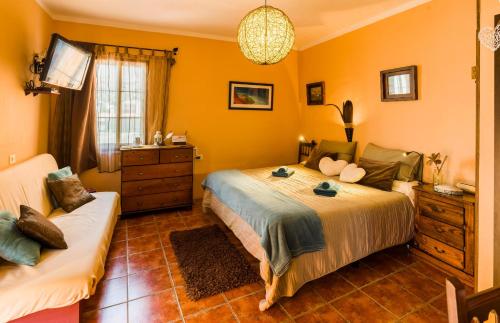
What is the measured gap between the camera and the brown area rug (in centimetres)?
221

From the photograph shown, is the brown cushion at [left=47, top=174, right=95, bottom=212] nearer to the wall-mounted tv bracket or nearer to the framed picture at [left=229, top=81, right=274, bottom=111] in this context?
the wall-mounted tv bracket

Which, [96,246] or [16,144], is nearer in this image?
[96,246]

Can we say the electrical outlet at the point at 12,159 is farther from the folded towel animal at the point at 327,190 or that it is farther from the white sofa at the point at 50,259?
the folded towel animal at the point at 327,190

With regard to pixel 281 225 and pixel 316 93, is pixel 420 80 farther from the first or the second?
pixel 281 225

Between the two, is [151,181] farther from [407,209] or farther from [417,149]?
[417,149]

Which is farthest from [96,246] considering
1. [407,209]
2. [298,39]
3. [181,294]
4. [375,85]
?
[298,39]

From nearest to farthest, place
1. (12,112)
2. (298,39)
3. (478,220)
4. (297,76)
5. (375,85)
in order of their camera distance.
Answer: (478,220) → (12,112) → (375,85) → (298,39) → (297,76)

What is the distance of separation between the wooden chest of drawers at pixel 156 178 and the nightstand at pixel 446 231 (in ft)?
9.62

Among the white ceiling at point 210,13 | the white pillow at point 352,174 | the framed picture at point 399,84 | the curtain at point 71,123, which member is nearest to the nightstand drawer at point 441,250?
the white pillow at point 352,174

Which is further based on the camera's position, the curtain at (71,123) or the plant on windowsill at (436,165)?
the curtain at (71,123)

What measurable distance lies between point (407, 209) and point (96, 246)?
2.85m

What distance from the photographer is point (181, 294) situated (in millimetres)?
2111

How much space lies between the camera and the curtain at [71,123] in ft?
11.5

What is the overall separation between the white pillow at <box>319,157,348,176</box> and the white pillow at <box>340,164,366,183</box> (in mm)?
237
